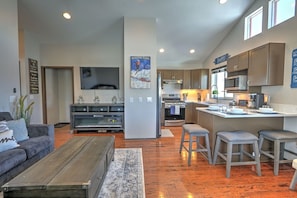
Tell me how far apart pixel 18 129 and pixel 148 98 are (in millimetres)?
2827

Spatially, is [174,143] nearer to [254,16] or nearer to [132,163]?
[132,163]

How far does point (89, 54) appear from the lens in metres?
6.16

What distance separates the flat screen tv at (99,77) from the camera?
240 inches

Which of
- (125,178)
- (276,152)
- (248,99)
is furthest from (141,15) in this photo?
(276,152)

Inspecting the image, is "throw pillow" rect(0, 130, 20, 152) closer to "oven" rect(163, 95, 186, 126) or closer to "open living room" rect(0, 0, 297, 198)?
"open living room" rect(0, 0, 297, 198)

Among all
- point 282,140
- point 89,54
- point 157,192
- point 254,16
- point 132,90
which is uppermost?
point 254,16

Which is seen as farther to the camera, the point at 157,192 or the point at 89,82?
the point at 89,82

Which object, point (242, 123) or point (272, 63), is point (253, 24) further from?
point (242, 123)

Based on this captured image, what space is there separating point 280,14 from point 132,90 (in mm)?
3477

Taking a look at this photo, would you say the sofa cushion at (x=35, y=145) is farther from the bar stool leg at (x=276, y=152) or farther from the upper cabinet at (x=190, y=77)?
the upper cabinet at (x=190, y=77)

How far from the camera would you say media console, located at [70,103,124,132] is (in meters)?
5.53

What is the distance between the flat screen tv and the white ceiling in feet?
3.27

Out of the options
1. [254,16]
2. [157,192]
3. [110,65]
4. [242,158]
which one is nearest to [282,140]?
[242,158]

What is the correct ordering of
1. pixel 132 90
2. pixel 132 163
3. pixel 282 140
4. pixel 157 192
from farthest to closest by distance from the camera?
pixel 132 90 < pixel 132 163 < pixel 282 140 < pixel 157 192
